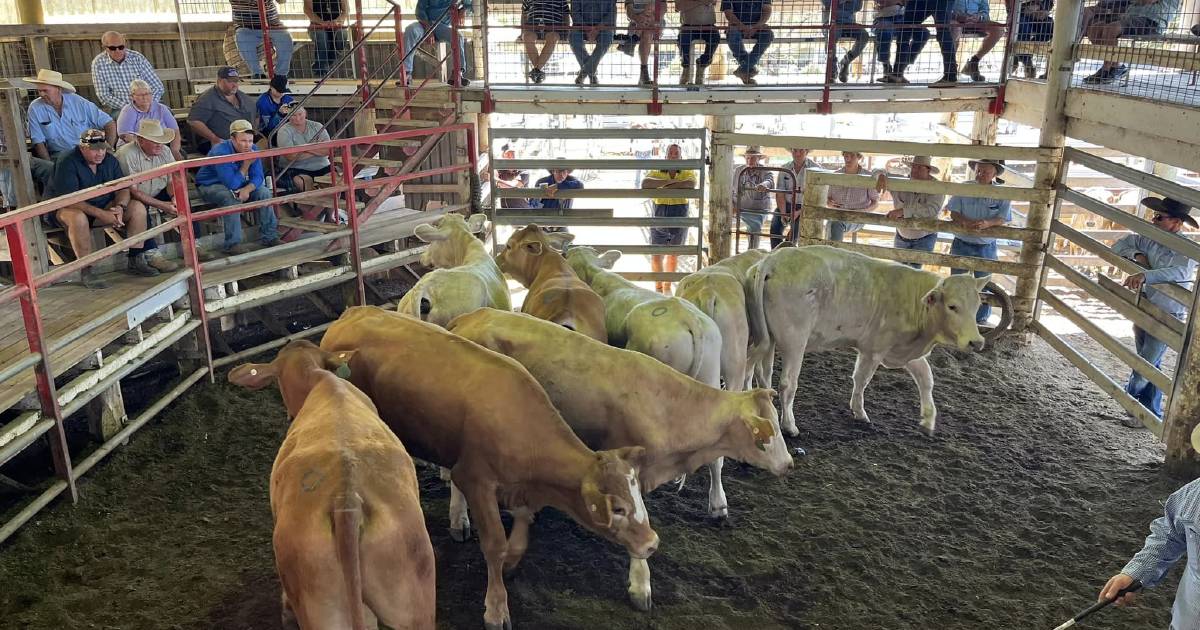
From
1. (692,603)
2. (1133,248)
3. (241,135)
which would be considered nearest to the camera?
(692,603)

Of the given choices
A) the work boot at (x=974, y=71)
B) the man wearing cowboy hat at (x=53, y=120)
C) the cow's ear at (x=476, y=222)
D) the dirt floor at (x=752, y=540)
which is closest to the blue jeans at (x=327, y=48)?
the man wearing cowboy hat at (x=53, y=120)

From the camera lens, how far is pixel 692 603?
4.82m

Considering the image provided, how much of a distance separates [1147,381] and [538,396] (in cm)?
558

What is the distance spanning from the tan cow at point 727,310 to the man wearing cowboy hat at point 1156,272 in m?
3.38

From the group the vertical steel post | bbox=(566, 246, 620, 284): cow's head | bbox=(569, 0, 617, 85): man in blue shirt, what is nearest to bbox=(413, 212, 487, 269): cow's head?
bbox=(566, 246, 620, 284): cow's head

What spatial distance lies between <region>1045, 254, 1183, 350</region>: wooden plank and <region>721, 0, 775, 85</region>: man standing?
4069 mm

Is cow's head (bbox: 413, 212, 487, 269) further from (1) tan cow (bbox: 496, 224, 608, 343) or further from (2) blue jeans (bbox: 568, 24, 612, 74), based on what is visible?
(2) blue jeans (bbox: 568, 24, 612, 74)

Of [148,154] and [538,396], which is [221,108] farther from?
[538,396]

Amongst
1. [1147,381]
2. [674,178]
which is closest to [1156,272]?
[1147,381]

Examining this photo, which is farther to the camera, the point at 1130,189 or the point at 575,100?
the point at 1130,189

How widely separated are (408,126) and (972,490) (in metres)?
7.65

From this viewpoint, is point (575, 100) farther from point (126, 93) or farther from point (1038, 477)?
point (1038, 477)

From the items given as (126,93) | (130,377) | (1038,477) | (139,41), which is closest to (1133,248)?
(1038,477)

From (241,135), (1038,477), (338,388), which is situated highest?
(241,135)
